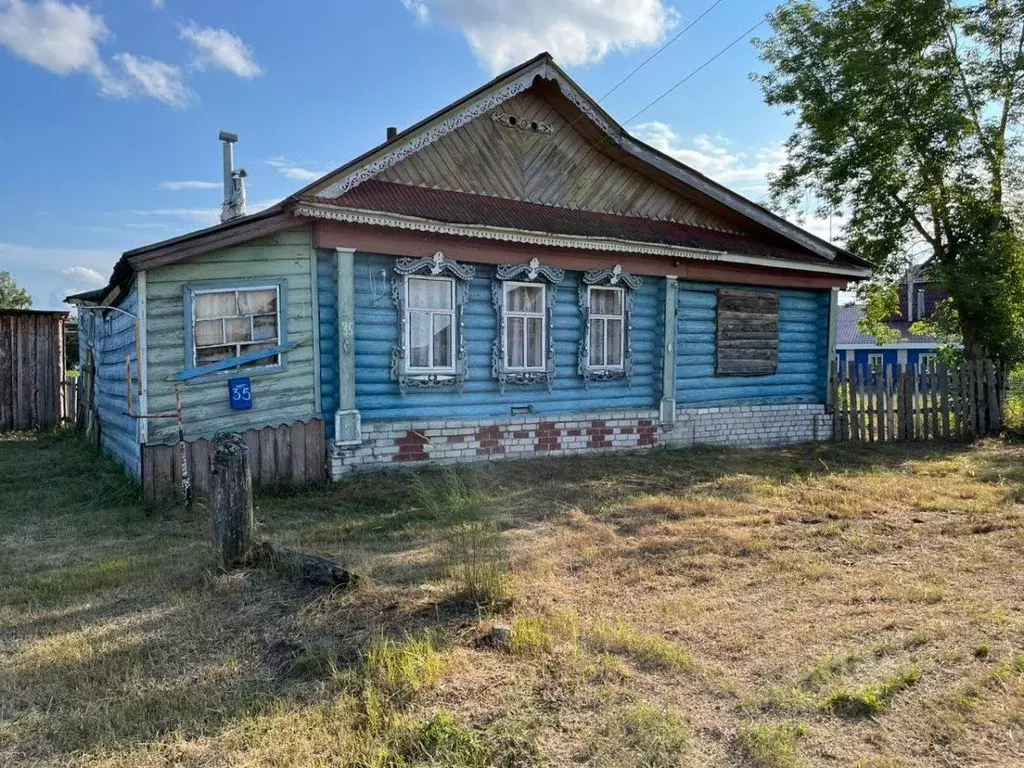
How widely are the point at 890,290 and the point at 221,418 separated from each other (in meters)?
15.5

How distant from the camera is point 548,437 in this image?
34.2 feet

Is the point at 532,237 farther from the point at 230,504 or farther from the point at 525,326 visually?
the point at 230,504

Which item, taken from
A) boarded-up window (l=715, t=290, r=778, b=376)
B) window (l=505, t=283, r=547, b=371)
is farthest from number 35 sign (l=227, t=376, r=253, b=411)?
boarded-up window (l=715, t=290, r=778, b=376)

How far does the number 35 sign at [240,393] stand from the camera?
316 inches

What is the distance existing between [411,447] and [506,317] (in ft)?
7.53

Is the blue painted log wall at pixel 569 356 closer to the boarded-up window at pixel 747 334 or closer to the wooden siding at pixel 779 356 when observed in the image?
the wooden siding at pixel 779 356

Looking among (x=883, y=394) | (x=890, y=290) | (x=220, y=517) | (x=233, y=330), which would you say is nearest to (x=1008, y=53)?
(x=890, y=290)

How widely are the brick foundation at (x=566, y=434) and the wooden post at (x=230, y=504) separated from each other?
11.5ft

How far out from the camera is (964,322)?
14461 millimetres

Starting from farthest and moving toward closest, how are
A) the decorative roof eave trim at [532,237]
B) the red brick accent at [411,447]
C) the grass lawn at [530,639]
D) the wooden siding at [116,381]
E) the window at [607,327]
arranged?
1. the window at [607,327]
2. the red brick accent at [411,447]
3. the wooden siding at [116,381]
4. the decorative roof eave trim at [532,237]
5. the grass lawn at [530,639]

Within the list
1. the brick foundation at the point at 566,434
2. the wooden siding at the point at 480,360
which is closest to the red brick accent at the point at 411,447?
the brick foundation at the point at 566,434

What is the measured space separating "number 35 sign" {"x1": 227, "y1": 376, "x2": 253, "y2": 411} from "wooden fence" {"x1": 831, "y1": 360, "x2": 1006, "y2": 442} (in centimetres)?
1045

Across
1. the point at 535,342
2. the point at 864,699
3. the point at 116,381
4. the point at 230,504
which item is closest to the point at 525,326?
the point at 535,342

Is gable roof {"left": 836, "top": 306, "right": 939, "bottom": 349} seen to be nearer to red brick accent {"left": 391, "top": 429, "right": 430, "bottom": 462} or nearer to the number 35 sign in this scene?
red brick accent {"left": 391, "top": 429, "right": 430, "bottom": 462}
